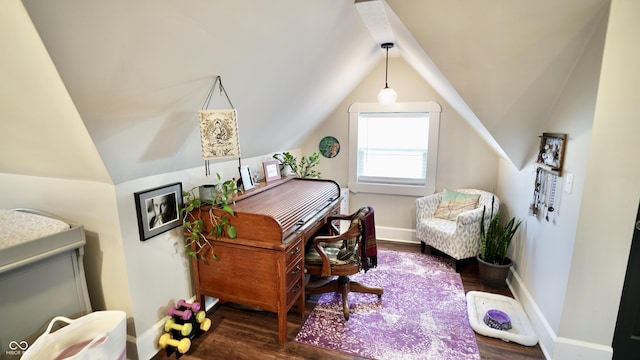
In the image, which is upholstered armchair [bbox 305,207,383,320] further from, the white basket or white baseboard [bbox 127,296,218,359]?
the white basket

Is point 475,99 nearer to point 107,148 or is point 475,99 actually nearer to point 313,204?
point 313,204

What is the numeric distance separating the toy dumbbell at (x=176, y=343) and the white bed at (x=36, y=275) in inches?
20.3

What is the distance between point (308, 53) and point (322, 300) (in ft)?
6.99

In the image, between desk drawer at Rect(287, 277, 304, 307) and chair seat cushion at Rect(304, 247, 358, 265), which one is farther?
chair seat cushion at Rect(304, 247, 358, 265)

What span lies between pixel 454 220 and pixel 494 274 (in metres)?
0.83

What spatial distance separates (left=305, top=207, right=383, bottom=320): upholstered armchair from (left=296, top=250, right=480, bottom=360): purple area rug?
0.17 meters

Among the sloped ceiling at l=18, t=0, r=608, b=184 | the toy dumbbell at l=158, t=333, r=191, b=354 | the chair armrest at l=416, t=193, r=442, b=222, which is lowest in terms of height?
the toy dumbbell at l=158, t=333, r=191, b=354

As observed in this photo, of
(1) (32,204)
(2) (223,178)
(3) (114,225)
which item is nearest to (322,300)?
(2) (223,178)

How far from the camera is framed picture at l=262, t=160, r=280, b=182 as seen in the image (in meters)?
3.20

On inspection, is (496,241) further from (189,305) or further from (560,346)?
(189,305)

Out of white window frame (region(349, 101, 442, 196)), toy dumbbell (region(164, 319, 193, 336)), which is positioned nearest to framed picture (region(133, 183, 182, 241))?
toy dumbbell (region(164, 319, 193, 336))

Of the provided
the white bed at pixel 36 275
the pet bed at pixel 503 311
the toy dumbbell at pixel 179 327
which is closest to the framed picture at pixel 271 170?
the toy dumbbell at pixel 179 327

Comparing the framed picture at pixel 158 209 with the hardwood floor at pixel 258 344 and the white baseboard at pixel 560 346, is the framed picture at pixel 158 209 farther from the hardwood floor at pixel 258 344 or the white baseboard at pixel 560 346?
the white baseboard at pixel 560 346

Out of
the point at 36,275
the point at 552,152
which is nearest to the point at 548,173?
the point at 552,152
